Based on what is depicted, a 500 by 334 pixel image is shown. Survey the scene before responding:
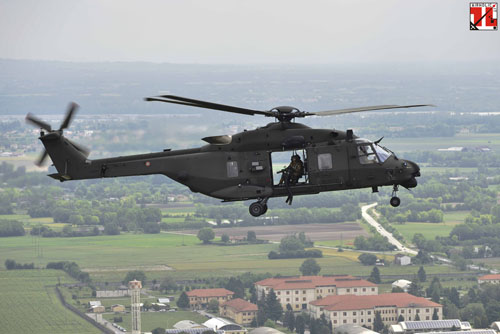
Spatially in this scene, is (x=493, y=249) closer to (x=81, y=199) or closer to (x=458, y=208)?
(x=458, y=208)

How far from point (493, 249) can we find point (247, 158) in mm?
137193

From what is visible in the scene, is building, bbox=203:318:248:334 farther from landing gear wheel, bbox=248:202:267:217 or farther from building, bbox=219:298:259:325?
landing gear wheel, bbox=248:202:267:217

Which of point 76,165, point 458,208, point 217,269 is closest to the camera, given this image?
point 76,165

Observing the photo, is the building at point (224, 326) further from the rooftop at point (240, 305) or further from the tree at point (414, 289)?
the tree at point (414, 289)

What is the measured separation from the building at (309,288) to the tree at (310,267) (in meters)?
9.00

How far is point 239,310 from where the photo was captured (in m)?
112

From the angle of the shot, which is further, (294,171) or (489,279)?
(489,279)

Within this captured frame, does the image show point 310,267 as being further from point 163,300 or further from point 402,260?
point 163,300

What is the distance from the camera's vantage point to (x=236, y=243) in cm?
14925

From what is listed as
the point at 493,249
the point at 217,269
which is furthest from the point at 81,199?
the point at 493,249

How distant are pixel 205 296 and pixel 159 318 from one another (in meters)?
7.50

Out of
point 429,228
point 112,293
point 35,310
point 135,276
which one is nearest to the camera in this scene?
point 35,310

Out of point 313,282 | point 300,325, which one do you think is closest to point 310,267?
point 313,282

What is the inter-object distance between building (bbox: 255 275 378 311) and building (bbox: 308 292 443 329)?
3928mm
